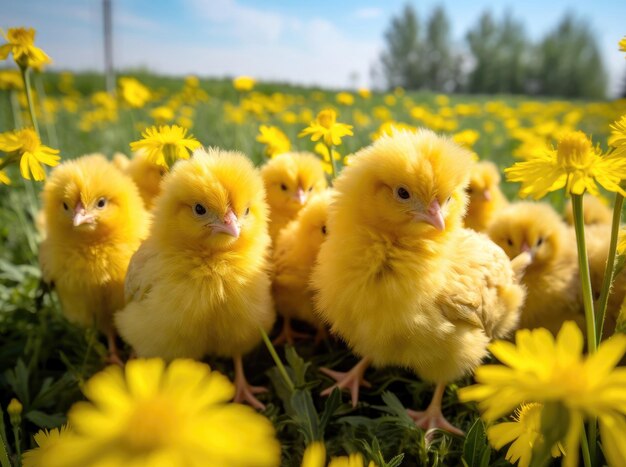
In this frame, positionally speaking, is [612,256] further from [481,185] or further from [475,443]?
[481,185]

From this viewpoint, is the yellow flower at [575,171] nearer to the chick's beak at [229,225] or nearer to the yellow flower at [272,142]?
the chick's beak at [229,225]

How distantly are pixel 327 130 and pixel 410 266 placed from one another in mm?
672

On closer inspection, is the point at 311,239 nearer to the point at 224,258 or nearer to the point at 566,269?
the point at 224,258

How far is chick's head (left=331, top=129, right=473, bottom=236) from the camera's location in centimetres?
138

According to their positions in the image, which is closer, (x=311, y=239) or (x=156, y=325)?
(x=156, y=325)

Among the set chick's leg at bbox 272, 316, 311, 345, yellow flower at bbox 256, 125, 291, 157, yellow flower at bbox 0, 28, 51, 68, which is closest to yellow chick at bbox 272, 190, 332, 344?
chick's leg at bbox 272, 316, 311, 345

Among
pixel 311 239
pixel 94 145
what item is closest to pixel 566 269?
pixel 311 239

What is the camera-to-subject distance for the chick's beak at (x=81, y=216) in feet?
5.60

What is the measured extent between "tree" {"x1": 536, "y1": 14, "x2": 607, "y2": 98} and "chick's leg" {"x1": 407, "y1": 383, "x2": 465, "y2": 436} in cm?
4485

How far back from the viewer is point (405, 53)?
47.1 m

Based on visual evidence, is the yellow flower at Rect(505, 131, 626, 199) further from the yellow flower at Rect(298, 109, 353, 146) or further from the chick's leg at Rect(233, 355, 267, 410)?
the chick's leg at Rect(233, 355, 267, 410)

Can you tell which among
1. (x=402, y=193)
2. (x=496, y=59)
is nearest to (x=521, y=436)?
(x=402, y=193)

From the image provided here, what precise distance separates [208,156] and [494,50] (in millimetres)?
48456

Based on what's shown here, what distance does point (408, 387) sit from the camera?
179cm
